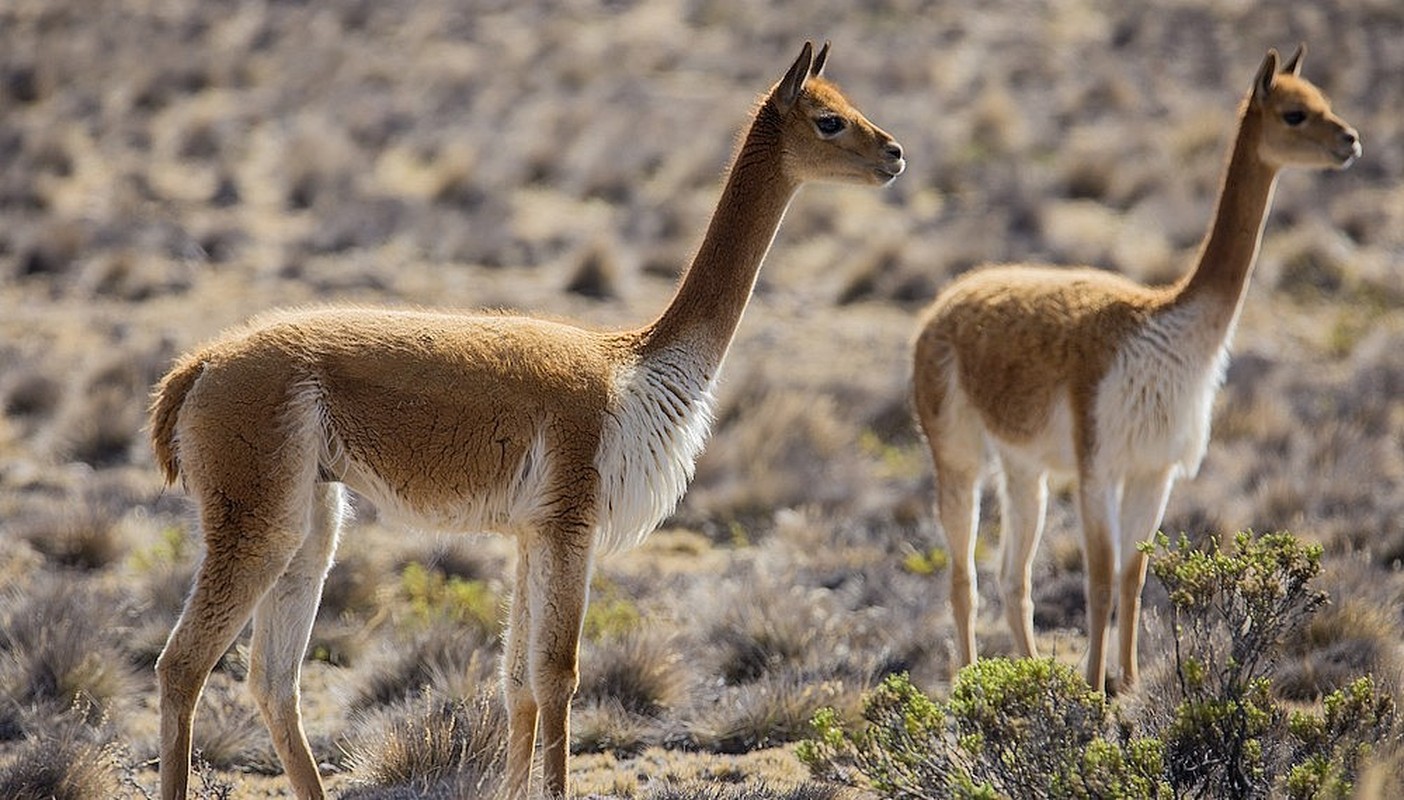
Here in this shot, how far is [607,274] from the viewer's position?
1534 centimetres

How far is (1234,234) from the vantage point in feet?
23.1

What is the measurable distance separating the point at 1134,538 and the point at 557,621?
299cm

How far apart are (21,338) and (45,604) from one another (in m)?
6.45

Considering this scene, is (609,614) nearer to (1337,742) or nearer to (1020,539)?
(1020,539)

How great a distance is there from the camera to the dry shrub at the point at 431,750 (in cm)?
555

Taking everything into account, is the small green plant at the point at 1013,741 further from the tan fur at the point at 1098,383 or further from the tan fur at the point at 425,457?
the tan fur at the point at 1098,383

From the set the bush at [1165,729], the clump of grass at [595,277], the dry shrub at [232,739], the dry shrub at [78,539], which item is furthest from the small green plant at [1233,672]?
the clump of grass at [595,277]

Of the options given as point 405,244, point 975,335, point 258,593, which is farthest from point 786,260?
point 258,593

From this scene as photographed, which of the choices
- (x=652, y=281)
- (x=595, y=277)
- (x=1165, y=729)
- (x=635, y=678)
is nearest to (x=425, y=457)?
(x=635, y=678)

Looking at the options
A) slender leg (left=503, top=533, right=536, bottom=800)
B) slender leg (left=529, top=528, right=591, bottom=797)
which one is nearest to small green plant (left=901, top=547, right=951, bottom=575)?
slender leg (left=503, top=533, right=536, bottom=800)

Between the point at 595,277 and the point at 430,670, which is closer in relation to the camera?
the point at 430,670

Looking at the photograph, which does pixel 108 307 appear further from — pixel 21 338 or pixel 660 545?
pixel 660 545

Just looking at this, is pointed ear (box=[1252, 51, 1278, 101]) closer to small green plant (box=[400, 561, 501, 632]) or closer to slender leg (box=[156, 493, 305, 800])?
small green plant (box=[400, 561, 501, 632])

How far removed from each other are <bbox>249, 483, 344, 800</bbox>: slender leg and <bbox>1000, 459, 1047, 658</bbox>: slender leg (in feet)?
10.6
